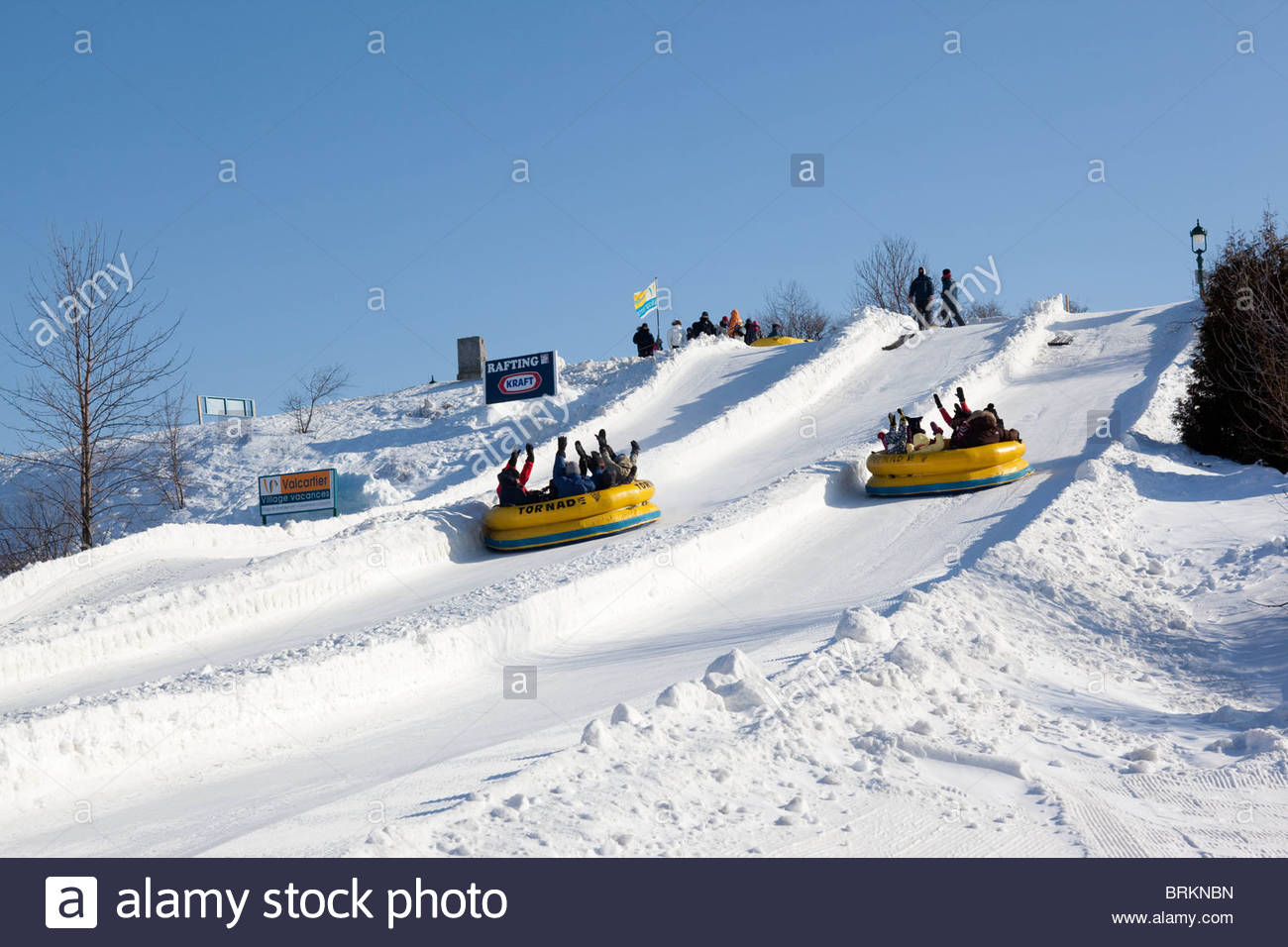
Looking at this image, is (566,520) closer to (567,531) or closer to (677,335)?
(567,531)

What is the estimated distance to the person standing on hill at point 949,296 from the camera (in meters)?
28.7

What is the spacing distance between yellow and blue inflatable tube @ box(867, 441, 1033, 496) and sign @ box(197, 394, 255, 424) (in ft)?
84.3

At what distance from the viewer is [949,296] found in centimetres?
2938

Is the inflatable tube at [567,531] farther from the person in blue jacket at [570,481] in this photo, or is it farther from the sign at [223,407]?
the sign at [223,407]

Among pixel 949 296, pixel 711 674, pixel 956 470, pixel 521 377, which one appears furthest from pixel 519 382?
pixel 711 674

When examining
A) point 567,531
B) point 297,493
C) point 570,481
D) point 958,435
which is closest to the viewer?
point 567,531

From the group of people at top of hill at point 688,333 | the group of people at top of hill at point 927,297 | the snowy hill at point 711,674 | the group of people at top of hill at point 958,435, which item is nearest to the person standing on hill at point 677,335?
the group of people at top of hill at point 688,333

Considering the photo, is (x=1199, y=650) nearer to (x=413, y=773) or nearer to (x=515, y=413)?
(x=413, y=773)

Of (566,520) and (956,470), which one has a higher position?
(956,470)

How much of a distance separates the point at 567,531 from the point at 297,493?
25.9ft

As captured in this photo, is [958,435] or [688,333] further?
[688,333]

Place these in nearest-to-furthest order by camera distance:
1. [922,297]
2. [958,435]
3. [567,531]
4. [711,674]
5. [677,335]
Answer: [711,674] < [567,531] < [958,435] < [922,297] < [677,335]

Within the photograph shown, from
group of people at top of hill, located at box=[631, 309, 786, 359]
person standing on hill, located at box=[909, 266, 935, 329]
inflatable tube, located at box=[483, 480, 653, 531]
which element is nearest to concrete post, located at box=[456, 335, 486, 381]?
group of people at top of hill, located at box=[631, 309, 786, 359]
